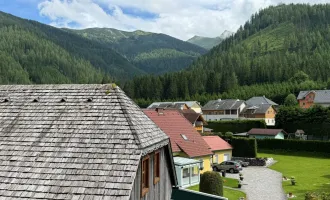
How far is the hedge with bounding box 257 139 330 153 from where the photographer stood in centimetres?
5984

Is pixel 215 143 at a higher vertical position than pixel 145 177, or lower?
lower

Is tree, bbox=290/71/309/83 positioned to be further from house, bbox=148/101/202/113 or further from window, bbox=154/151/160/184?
window, bbox=154/151/160/184

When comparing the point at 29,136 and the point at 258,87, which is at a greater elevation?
the point at 258,87

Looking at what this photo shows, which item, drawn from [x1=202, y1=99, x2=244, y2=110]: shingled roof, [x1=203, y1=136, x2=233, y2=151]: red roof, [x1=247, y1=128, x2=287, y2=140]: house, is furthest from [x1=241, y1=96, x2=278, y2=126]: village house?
[x1=203, y1=136, x2=233, y2=151]: red roof

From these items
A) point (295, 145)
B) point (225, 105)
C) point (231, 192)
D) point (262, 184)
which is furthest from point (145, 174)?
point (225, 105)

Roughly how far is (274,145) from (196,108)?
207ft

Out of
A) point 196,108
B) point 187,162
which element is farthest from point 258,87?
point 187,162

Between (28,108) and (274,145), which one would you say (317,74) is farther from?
(28,108)

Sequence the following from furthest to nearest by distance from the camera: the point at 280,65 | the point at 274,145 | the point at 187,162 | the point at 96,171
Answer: the point at 280,65 → the point at 274,145 → the point at 187,162 → the point at 96,171

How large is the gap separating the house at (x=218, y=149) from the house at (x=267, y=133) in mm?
22459

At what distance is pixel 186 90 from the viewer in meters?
162

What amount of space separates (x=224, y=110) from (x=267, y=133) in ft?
147

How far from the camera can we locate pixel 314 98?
11694 centimetres

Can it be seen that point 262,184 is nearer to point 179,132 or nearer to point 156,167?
point 179,132
